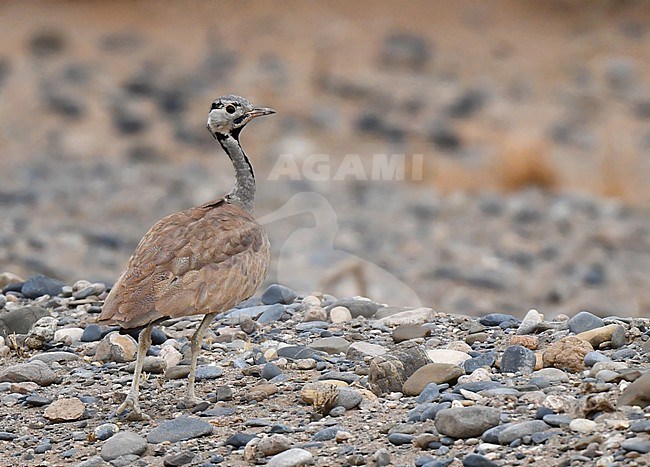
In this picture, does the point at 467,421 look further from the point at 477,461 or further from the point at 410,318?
the point at 410,318

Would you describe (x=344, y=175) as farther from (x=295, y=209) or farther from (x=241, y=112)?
(x=241, y=112)

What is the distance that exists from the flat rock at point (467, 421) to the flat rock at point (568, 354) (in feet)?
2.61

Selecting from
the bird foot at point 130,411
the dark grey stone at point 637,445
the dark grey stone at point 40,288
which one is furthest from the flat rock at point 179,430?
the dark grey stone at point 40,288

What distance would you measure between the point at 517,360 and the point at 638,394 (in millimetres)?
956

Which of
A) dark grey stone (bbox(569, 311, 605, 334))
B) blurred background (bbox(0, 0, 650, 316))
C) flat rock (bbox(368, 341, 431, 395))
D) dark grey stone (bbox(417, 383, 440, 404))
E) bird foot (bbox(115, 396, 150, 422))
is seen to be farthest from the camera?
blurred background (bbox(0, 0, 650, 316))

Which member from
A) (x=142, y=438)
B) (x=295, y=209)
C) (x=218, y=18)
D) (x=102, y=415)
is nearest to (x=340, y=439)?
(x=142, y=438)

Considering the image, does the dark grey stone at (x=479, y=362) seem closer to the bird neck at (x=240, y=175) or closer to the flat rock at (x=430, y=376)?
the flat rock at (x=430, y=376)

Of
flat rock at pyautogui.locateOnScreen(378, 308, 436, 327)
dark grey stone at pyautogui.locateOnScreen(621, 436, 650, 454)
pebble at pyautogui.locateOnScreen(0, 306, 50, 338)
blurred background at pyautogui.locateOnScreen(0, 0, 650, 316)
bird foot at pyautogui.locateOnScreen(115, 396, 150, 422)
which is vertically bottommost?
dark grey stone at pyautogui.locateOnScreen(621, 436, 650, 454)

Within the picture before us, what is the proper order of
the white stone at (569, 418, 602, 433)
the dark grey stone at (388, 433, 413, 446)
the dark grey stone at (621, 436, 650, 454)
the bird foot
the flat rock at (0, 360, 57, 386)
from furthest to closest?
Result: 1. the flat rock at (0, 360, 57, 386)
2. the bird foot
3. the dark grey stone at (388, 433, 413, 446)
4. the white stone at (569, 418, 602, 433)
5. the dark grey stone at (621, 436, 650, 454)

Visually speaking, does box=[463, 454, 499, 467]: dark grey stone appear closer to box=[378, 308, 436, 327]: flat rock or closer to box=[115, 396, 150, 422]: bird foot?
box=[115, 396, 150, 422]: bird foot

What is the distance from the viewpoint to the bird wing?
5.01 meters

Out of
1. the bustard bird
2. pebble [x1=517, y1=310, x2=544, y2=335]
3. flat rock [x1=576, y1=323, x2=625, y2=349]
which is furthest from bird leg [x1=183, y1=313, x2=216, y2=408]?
flat rock [x1=576, y1=323, x2=625, y2=349]

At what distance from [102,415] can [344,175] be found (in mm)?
11295

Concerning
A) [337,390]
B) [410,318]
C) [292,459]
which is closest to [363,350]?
[410,318]
